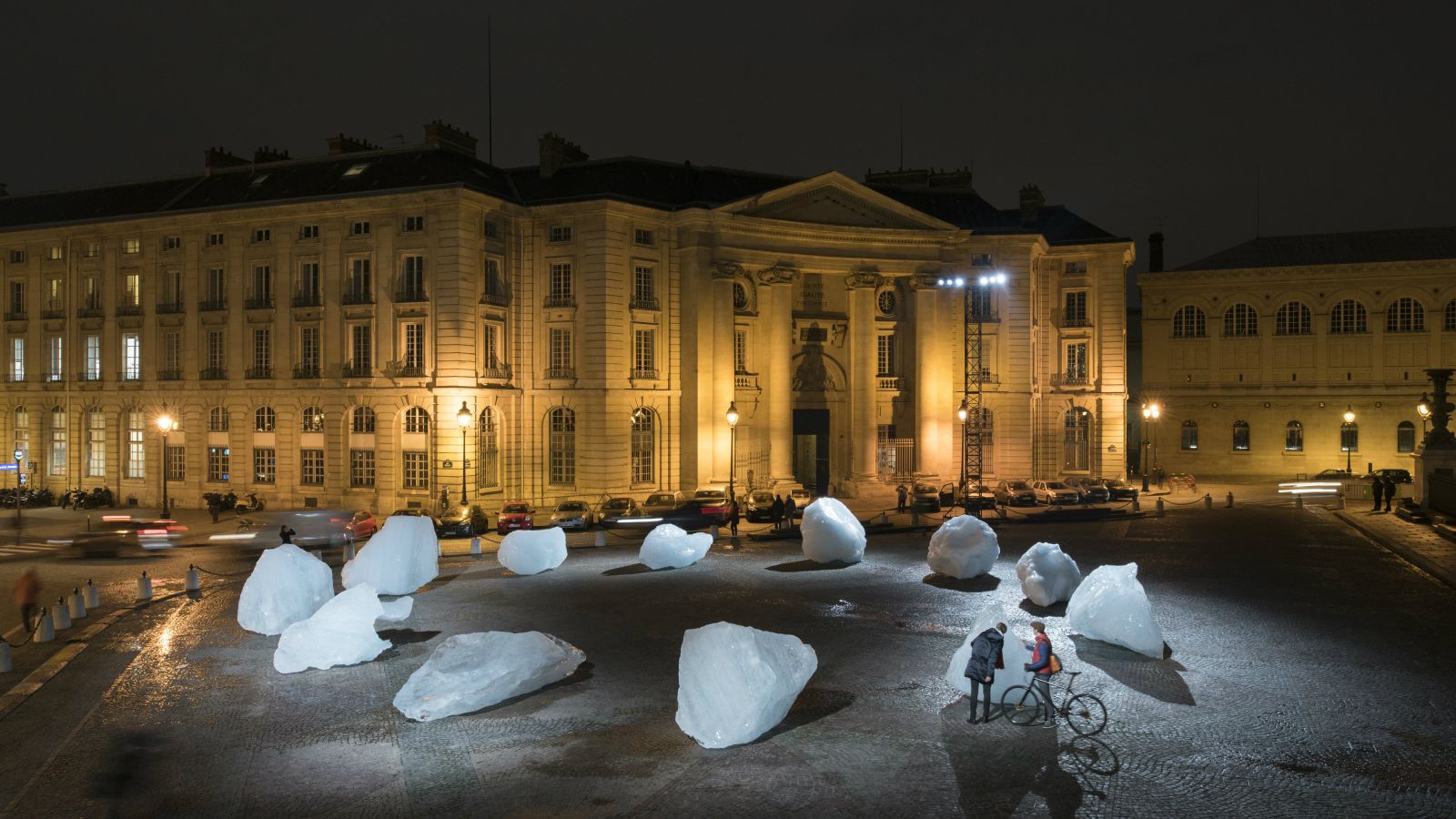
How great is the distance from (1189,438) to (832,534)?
48736 mm

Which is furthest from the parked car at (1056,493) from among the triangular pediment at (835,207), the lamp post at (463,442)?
the lamp post at (463,442)

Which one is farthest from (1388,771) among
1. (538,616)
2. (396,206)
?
(396,206)

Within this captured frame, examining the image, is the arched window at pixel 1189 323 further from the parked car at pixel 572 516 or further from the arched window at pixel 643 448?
the parked car at pixel 572 516

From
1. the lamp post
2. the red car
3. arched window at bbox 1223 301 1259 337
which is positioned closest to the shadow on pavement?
the red car

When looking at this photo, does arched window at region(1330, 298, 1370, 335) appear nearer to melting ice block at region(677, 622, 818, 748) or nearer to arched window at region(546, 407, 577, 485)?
arched window at region(546, 407, 577, 485)

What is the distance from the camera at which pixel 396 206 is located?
1837 inches

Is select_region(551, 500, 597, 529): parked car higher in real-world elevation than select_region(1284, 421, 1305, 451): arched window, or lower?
lower

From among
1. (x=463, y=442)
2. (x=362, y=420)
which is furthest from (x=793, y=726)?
(x=362, y=420)

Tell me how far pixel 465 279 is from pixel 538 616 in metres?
26.1

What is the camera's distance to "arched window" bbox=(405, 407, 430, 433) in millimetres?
46031

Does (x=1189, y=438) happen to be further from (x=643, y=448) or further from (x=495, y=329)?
(x=495, y=329)

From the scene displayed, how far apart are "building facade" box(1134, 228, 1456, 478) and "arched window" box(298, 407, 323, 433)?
5231cm

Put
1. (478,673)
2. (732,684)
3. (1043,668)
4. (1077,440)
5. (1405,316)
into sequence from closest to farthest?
(732,684) < (1043,668) < (478,673) < (1077,440) < (1405,316)

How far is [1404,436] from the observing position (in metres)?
66.1
